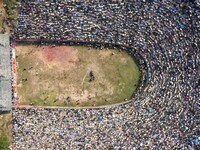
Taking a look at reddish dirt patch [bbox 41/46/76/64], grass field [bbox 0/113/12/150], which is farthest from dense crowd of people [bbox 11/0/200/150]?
reddish dirt patch [bbox 41/46/76/64]

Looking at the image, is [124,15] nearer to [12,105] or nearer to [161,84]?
[161,84]

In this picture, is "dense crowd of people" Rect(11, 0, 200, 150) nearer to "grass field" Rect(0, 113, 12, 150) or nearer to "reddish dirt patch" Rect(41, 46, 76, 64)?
"grass field" Rect(0, 113, 12, 150)

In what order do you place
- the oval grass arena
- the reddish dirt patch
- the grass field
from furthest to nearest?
the reddish dirt patch, the oval grass arena, the grass field

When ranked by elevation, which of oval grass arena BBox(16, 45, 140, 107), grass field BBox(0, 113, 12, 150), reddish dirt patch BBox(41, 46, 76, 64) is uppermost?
reddish dirt patch BBox(41, 46, 76, 64)

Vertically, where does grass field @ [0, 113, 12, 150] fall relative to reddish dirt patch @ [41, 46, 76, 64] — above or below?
below

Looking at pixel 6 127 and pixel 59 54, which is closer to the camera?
pixel 6 127

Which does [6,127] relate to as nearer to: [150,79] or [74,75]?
[74,75]

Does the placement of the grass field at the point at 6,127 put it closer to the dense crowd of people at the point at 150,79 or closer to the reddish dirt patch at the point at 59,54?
the dense crowd of people at the point at 150,79

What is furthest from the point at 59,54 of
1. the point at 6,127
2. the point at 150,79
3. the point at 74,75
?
the point at 150,79
